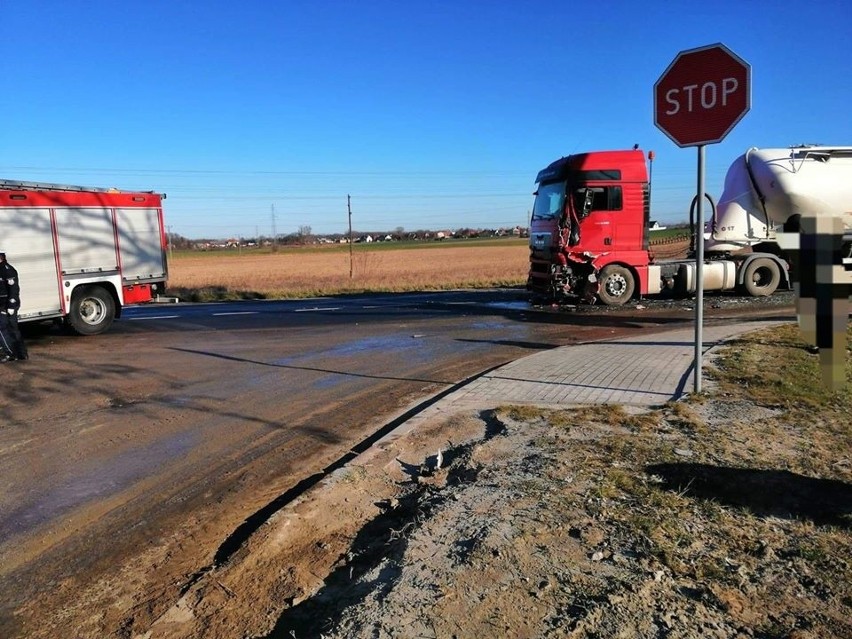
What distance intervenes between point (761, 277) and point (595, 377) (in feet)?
39.0

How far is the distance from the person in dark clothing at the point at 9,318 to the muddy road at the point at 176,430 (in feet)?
1.31

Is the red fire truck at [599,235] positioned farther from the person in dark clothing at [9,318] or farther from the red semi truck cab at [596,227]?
the person in dark clothing at [9,318]

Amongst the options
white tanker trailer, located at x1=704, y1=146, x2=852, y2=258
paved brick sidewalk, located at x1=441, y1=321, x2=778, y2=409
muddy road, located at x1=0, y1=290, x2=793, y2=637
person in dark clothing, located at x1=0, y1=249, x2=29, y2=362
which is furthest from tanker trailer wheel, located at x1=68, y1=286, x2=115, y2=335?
white tanker trailer, located at x1=704, y1=146, x2=852, y2=258

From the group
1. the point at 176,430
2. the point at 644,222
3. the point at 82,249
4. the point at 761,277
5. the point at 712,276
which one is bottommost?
the point at 176,430

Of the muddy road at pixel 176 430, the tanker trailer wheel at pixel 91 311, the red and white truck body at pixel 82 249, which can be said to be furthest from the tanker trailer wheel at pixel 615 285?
the tanker trailer wheel at pixel 91 311

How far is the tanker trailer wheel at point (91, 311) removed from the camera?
498 inches

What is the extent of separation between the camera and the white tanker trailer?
1617cm

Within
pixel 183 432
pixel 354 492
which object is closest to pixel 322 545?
pixel 354 492

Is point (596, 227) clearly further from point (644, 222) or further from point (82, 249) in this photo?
point (82, 249)

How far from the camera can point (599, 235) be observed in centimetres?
1519

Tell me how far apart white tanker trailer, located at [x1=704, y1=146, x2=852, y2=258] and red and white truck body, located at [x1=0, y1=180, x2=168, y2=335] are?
13.9m

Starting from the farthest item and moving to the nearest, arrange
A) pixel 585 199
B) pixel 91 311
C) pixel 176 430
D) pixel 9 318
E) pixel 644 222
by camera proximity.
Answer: pixel 644 222 → pixel 585 199 → pixel 91 311 → pixel 9 318 → pixel 176 430

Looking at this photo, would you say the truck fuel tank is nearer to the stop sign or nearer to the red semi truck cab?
the red semi truck cab

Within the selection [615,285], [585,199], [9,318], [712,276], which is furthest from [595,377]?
[712,276]
